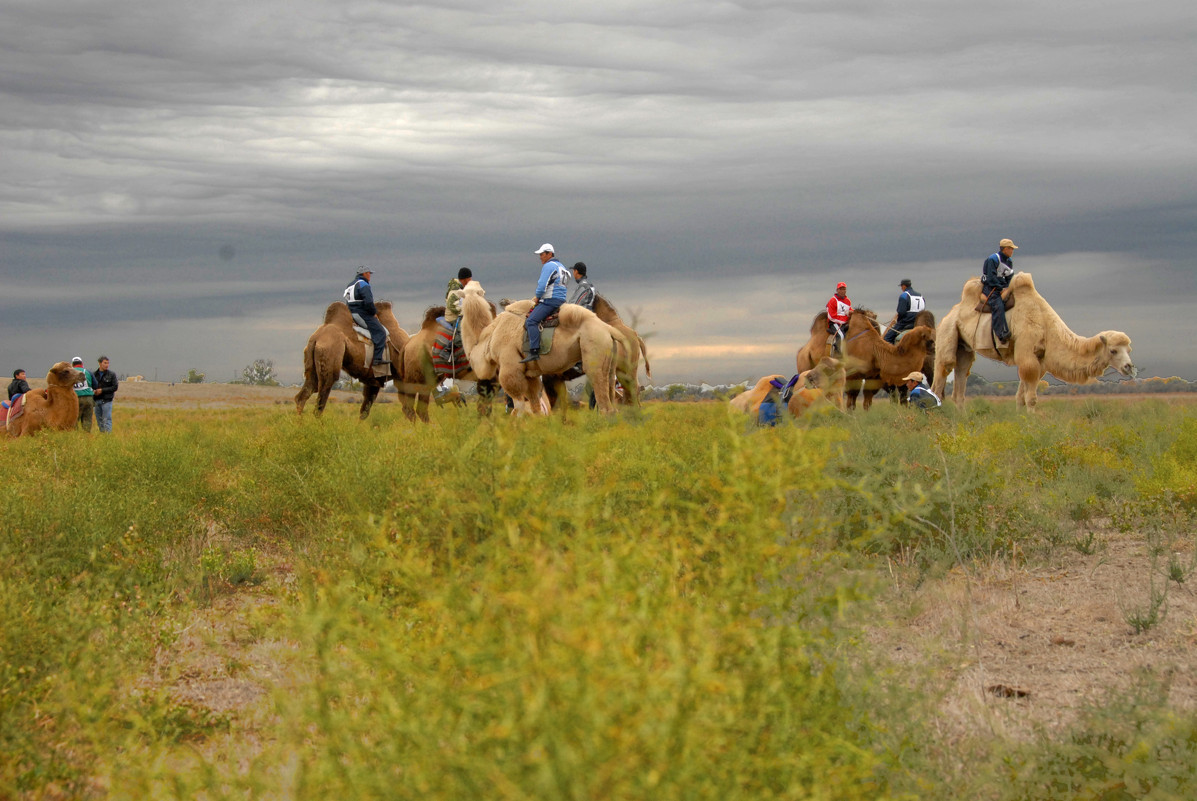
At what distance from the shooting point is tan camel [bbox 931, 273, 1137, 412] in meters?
17.5

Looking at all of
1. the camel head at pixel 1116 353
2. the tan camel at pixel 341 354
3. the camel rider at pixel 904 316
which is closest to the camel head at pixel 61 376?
the tan camel at pixel 341 354

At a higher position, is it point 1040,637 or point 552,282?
point 552,282

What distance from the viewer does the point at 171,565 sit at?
7.11m

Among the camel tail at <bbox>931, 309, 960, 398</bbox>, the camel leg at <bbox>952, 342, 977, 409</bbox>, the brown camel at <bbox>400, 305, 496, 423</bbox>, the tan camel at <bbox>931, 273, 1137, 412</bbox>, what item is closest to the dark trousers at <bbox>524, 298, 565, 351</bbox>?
the brown camel at <bbox>400, 305, 496, 423</bbox>

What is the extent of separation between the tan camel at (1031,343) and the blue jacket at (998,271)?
8.8 inches

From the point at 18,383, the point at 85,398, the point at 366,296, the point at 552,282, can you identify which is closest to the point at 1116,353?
the point at 552,282

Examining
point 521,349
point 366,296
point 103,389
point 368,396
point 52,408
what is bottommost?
point 368,396

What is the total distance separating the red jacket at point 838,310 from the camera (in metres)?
20.3

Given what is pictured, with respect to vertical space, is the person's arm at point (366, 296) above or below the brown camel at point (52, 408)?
above

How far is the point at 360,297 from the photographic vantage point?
18.8 m

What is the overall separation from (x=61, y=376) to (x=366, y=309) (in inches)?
210

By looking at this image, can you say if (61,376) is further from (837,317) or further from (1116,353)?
(1116,353)

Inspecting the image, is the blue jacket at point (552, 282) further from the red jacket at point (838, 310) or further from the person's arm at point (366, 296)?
the red jacket at point (838, 310)

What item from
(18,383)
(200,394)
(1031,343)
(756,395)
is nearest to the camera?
(756,395)
